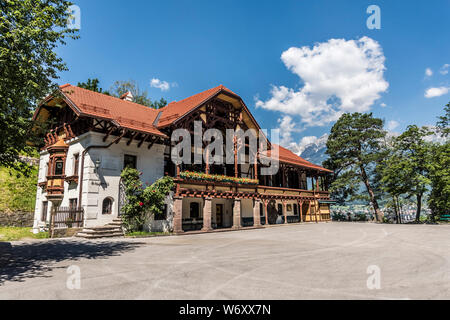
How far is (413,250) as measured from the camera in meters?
11.2

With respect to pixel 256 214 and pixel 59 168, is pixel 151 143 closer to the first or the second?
pixel 59 168

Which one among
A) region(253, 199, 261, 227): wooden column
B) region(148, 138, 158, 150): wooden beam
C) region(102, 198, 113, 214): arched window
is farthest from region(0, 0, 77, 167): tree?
region(253, 199, 261, 227): wooden column

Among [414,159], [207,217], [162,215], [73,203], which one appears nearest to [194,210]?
[207,217]

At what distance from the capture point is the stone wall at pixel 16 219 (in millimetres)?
23766

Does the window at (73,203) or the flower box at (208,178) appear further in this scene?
the flower box at (208,178)

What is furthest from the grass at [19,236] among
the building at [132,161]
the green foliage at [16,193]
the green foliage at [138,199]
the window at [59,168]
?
the green foliage at [16,193]

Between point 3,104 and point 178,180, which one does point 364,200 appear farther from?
point 3,104

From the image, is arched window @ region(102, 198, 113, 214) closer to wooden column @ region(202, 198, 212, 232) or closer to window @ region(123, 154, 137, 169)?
window @ region(123, 154, 137, 169)

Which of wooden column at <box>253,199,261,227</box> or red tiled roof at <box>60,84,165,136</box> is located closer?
red tiled roof at <box>60,84,165,136</box>

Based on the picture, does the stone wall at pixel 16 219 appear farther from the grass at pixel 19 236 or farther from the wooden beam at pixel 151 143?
the wooden beam at pixel 151 143

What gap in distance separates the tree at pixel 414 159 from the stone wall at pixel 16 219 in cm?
3771

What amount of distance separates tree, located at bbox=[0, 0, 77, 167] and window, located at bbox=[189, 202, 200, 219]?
48.5 feet

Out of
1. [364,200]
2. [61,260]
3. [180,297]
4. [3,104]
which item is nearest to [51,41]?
[3,104]

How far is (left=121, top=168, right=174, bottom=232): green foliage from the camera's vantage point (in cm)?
1780
